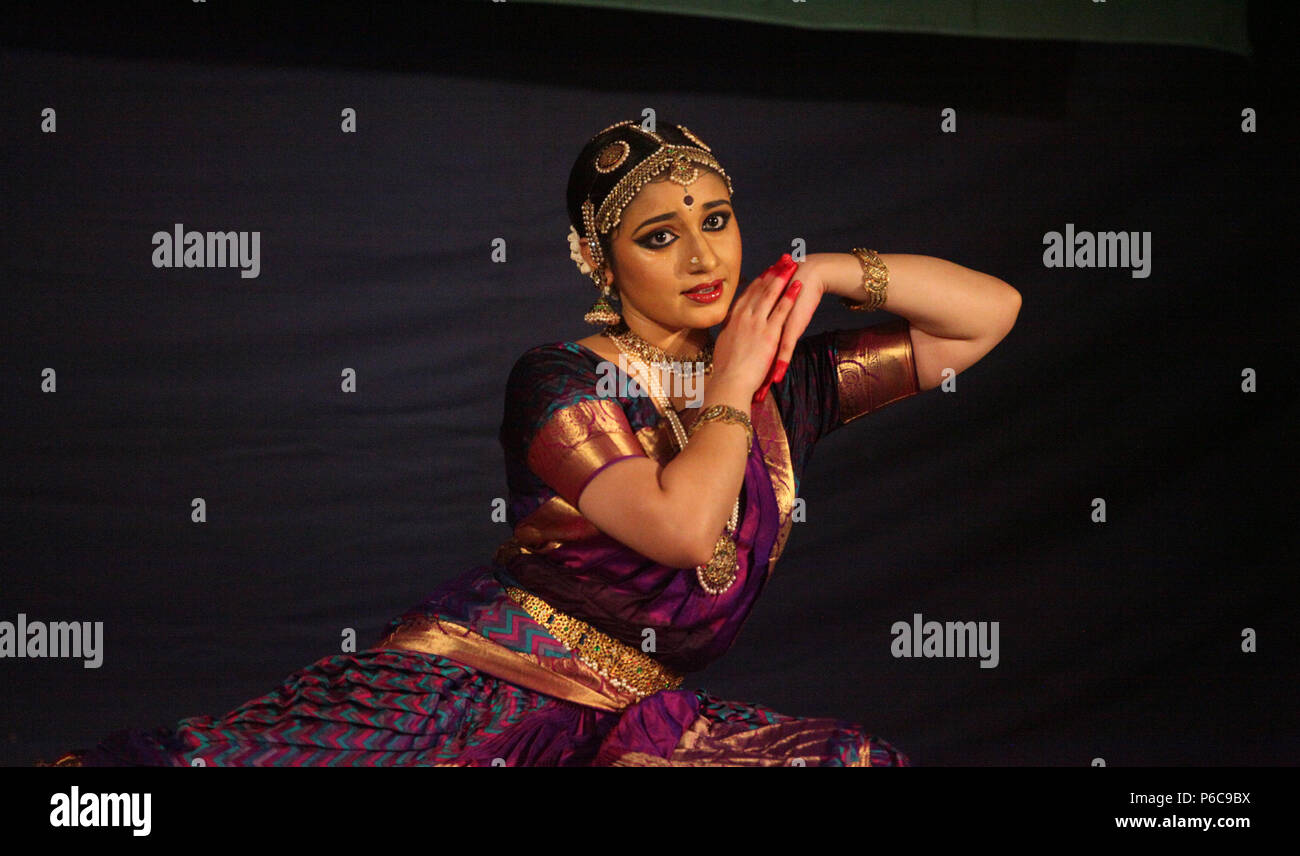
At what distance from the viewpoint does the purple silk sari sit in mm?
2182

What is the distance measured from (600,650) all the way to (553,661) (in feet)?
0.26

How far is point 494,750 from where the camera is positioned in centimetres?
227

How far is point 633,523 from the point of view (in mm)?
2152

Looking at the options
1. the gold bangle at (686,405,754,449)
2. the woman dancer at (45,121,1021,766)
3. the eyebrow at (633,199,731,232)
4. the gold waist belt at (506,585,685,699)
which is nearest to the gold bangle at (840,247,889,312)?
the woman dancer at (45,121,1021,766)

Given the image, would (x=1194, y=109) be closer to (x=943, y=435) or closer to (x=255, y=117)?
(x=943, y=435)

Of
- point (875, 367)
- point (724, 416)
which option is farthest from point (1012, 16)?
point (724, 416)

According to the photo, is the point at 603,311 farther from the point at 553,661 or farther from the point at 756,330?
the point at 553,661

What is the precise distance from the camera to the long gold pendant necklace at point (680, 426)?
7.69 feet

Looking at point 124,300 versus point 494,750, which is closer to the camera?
point 494,750

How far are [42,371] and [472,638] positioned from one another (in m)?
1.56

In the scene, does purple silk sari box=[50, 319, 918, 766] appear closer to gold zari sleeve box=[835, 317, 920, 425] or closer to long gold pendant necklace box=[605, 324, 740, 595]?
long gold pendant necklace box=[605, 324, 740, 595]

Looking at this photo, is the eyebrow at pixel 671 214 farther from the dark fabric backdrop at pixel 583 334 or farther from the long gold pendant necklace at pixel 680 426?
the dark fabric backdrop at pixel 583 334

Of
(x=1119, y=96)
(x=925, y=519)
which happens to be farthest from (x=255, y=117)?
(x=1119, y=96)
